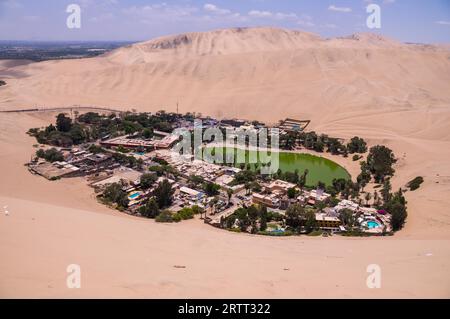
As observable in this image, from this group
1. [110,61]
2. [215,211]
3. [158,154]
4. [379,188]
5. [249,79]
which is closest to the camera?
[215,211]

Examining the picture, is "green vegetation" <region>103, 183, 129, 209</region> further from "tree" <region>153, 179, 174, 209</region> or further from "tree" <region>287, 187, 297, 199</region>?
"tree" <region>287, 187, 297, 199</region>

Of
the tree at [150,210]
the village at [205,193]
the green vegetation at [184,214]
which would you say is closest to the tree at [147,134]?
the village at [205,193]

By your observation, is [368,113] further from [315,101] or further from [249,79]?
[249,79]

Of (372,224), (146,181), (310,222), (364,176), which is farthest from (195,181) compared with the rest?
(364,176)

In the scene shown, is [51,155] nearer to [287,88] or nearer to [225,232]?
[225,232]
